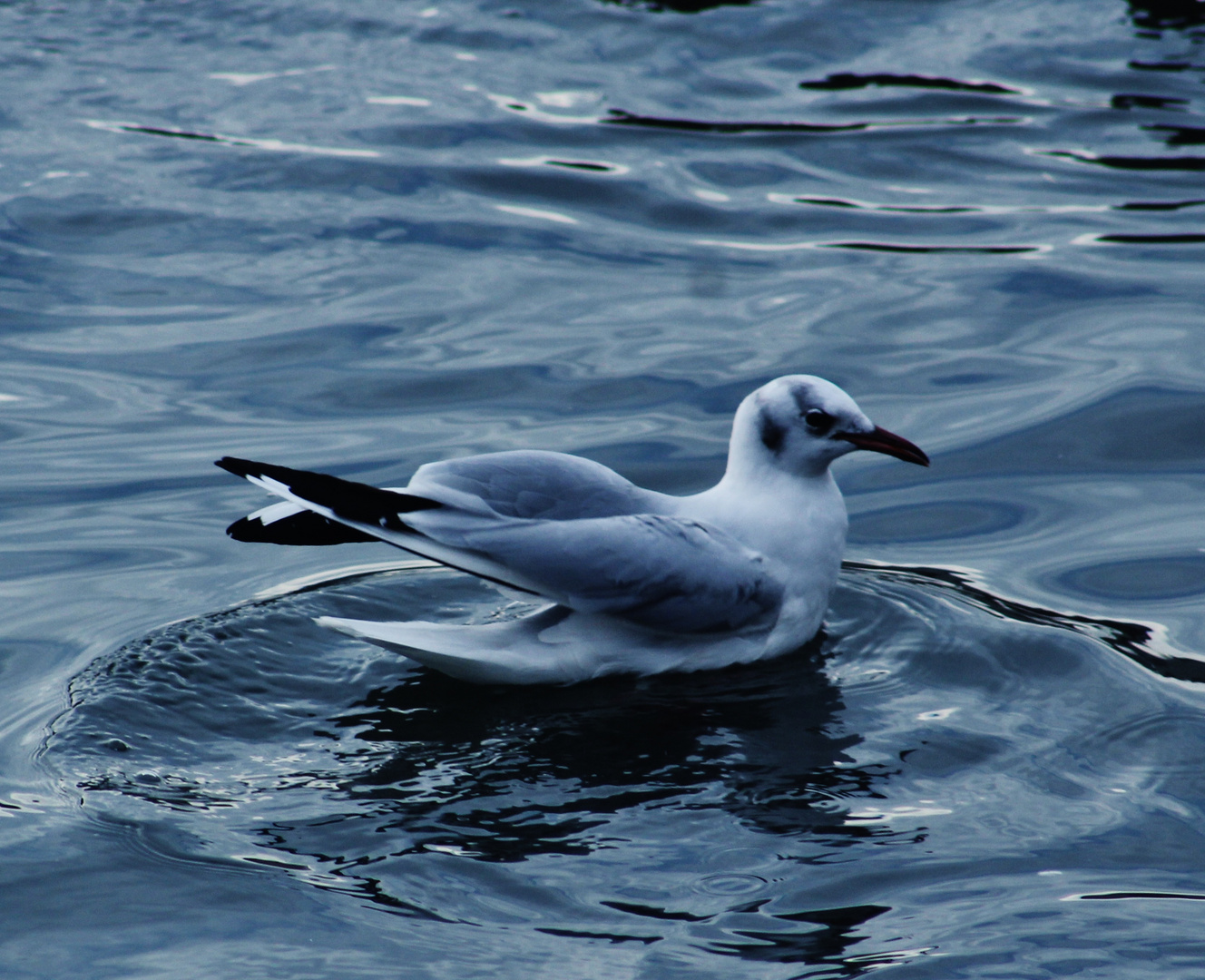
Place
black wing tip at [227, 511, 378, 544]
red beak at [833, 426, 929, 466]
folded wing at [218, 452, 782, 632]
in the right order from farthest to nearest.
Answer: red beak at [833, 426, 929, 466] < black wing tip at [227, 511, 378, 544] < folded wing at [218, 452, 782, 632]

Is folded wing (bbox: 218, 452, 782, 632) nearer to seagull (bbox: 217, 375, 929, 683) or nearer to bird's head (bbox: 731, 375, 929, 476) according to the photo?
seagull (bbox: 217, 375, 929, 683)

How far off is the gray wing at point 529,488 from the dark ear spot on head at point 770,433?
19.0 inches

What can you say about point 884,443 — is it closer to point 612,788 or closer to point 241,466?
point 612,788

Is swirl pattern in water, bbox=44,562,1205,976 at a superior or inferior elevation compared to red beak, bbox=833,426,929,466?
inferior

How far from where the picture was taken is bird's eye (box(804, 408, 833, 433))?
5.32m

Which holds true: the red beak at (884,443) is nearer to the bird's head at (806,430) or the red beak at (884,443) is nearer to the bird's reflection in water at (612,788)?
the bird's head at (806,430)

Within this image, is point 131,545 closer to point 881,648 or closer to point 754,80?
point 881,648

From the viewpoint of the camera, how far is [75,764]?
455 cm

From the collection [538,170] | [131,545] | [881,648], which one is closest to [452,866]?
[881,648]

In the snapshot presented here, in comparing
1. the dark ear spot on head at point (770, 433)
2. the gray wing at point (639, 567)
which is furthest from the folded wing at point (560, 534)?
the dark ear spot on head at point (770, 433)

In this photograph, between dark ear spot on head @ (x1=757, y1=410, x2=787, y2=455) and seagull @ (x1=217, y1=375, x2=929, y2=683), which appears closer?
seagull @ (x1=217, y1=375, x2=929, y2=683)

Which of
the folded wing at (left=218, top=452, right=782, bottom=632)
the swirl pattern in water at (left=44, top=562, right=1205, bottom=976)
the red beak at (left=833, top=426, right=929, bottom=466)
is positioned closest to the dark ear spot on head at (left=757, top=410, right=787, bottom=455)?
the red beak at (left=833, top=426, right=929, bottom=466)

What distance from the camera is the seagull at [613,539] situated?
4.85 meters

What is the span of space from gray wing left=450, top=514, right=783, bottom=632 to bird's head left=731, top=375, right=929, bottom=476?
16.7 inches
